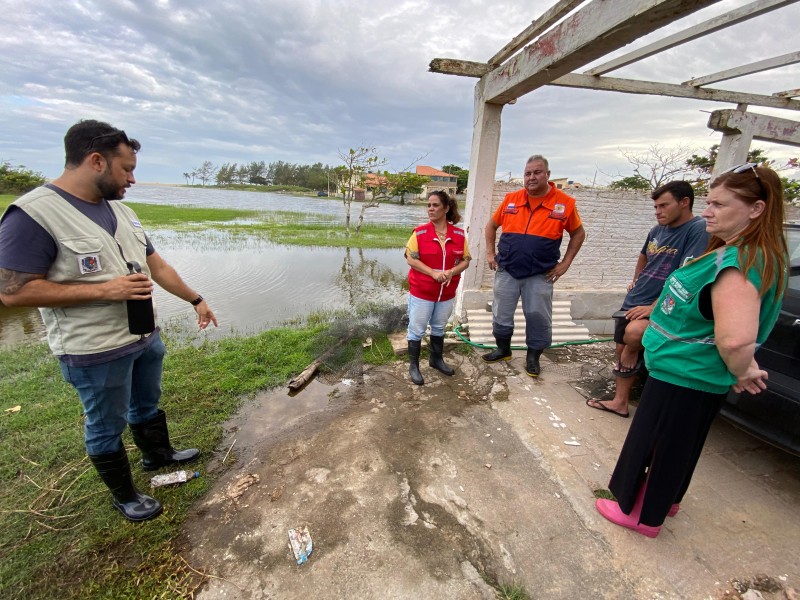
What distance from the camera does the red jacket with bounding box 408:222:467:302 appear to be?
3.21 meters

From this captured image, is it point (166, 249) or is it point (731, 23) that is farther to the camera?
point (166, 249)

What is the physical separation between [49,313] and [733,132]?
6.56 metres

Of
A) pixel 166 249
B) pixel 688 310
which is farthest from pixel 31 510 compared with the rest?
pixel 166 249

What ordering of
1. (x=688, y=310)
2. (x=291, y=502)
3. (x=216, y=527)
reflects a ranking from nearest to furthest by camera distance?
(x=688, y=310), (x=216, y=527), (x=291, y=502)

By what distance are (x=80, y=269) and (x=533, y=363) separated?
3523mm

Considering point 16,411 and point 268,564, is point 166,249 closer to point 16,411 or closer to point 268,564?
point 16,411

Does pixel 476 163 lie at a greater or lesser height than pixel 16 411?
greater

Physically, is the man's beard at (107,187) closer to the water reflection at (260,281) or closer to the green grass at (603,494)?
the green grass at (603,494)

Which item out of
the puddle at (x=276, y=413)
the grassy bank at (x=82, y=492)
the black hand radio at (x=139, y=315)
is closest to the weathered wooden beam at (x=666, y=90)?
the puddle at (x=276, y=413)

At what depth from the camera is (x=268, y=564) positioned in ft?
5.54

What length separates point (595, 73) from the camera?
12.4 ft

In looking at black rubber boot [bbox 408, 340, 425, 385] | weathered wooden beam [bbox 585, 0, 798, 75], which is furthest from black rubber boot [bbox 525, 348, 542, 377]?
weathered wooden beam [bbox 585, 0, 798, 75]

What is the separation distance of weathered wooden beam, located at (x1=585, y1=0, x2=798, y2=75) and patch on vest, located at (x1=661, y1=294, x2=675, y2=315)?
2.47 metres

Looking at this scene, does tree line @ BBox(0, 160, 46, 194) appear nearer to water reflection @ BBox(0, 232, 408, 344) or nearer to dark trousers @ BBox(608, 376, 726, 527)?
water reflection @ BBox(0, 232, 408, 344)
